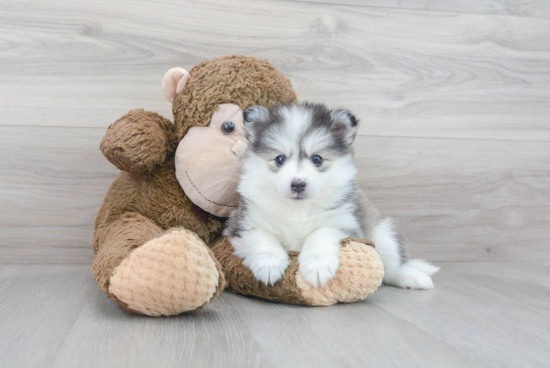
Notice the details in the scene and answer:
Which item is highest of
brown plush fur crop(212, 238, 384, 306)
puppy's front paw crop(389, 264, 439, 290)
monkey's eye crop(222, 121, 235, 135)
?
monkey's eye crop(222, 121, 235, 135)

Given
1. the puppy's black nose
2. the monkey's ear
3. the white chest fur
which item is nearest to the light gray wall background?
the monkey's ear

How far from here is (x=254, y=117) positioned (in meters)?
1.50

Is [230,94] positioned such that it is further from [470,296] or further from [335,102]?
[470,296]

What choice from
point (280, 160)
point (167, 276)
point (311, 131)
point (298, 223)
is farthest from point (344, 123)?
point (167, 276)

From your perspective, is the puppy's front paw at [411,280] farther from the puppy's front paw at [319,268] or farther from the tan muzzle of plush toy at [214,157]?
the tan muzzle of plush toy at [214,157]

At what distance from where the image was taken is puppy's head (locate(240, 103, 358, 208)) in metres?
1.41

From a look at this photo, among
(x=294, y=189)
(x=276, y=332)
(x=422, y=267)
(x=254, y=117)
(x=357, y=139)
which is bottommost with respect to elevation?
(x=422, y=267)

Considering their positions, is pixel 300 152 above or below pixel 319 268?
above

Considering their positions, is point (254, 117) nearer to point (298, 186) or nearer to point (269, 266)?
point (298, 186)

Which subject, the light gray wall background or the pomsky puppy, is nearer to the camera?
the pomsky puppy

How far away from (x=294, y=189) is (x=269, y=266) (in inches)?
9.5

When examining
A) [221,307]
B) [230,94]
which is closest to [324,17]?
[230,94]

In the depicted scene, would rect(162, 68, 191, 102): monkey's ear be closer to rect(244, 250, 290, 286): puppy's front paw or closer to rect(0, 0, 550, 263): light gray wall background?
rect(0, 0, 550, 263): light gray wall background

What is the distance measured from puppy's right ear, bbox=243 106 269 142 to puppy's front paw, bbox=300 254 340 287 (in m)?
0.46
